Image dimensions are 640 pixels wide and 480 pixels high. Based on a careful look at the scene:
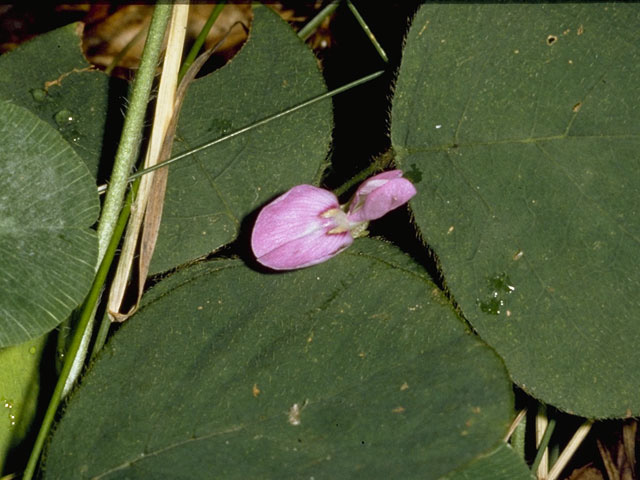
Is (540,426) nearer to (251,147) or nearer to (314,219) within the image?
(314,219)

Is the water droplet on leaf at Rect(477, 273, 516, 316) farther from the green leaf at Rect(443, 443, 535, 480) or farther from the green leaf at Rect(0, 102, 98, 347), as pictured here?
the green leaf at Rect(0, 102, 98, 347)

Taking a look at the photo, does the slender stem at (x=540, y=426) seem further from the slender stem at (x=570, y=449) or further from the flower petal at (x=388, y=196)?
the flower petal at (x=388, y=196)

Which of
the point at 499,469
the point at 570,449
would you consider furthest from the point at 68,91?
the point at 570,449

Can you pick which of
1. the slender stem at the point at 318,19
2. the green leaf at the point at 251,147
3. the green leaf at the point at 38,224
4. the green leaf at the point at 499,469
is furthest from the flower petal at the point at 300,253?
the slender stem at the point at 318,19

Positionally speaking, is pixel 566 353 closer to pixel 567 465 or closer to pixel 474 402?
pixel 474 402

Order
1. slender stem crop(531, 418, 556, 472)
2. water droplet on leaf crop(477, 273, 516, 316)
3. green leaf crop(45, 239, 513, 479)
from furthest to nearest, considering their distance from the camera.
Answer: slender stem crop(531, 418, 556, 472), water droplet on leaf crop(477, 273, 516, 316), green leaf crop(45, 239, 513, 479)

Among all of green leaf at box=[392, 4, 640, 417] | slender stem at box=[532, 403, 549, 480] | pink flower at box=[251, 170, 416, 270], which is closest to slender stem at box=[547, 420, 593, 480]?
slender stem at box=[532, 403, 549, 480]
